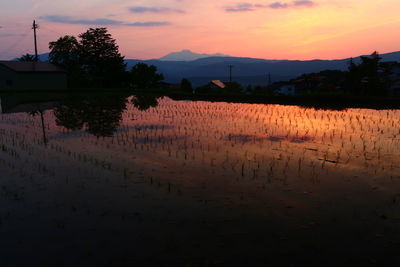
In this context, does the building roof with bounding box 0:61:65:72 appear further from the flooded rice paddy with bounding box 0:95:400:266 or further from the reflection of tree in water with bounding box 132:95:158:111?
the flooded rice paddy with bounding box 0:95:400:266

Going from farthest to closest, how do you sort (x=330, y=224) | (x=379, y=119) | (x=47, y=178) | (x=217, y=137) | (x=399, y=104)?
(x=399, y=104), (x=379, y=119), (x=217, y=137), (x=47, y=178), (x=330, y=224)

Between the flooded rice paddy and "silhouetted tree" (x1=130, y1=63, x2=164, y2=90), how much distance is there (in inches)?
1688

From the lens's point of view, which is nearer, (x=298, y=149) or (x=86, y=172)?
(x=86, y=172)

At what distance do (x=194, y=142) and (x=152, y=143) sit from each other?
A: 155cm

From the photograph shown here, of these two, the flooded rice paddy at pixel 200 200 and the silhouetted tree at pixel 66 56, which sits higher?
the silhouetted tree at pixel 66 56

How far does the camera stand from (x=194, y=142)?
11539 mm

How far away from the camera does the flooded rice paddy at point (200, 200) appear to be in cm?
420

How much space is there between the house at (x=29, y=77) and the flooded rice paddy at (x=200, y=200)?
34.9 metres

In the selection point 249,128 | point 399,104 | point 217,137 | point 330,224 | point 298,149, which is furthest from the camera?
point 399,104

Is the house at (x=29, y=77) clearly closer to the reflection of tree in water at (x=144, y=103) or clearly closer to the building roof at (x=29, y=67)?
the building roof at (x=29, y=67)

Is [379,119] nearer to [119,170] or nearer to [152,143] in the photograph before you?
[152,143]

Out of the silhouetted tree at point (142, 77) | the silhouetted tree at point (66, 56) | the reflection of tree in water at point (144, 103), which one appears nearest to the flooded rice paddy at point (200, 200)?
the reflection of tree in water at point (144, 103)

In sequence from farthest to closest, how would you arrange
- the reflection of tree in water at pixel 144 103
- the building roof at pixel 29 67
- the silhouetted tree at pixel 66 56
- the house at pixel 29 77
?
the silhouetted tree at pixel 66 56
the building roof at pixel 29 67
the house at pixel 29 77
the reflection of tree in water at pixel 144 103

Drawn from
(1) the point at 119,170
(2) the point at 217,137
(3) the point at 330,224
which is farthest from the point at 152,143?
(3) the point at 330,224
